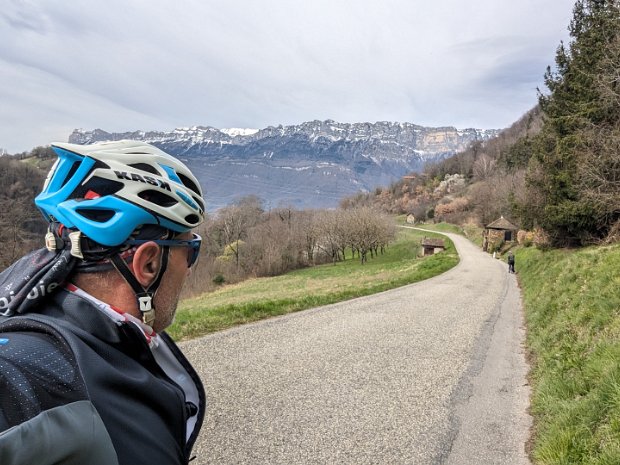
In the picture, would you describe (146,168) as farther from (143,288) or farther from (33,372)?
(33,372)

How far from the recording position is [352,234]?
55.5 m

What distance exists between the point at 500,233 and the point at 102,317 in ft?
157

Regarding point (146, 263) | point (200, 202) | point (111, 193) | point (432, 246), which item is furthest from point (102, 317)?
point (432, 246)

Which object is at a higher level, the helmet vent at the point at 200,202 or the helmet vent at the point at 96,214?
the helmet vent at the point at 200,202

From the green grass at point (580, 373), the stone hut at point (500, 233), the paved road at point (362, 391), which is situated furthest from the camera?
the stone hut at point (500, 233)

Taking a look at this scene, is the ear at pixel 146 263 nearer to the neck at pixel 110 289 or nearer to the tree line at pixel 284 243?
the neck at pixel 110 289

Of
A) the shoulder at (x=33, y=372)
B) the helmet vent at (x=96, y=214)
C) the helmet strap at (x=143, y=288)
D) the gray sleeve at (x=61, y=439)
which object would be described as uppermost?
the helmet vent at (x=96, y=214)

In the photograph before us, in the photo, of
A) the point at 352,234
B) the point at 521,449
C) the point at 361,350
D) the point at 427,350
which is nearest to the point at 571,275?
the point at 427,350

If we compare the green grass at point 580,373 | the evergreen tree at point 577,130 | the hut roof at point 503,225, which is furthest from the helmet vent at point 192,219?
the hut roof at point 503,225

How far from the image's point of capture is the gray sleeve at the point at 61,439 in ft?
3.12

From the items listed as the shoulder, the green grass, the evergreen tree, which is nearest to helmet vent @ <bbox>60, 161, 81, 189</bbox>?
the shoulder

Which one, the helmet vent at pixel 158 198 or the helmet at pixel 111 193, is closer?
the helmet at pixel 111 193

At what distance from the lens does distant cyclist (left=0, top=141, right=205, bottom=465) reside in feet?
3.53

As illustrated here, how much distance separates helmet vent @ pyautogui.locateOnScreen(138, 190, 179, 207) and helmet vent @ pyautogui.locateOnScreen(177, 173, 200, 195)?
0.93 feet
